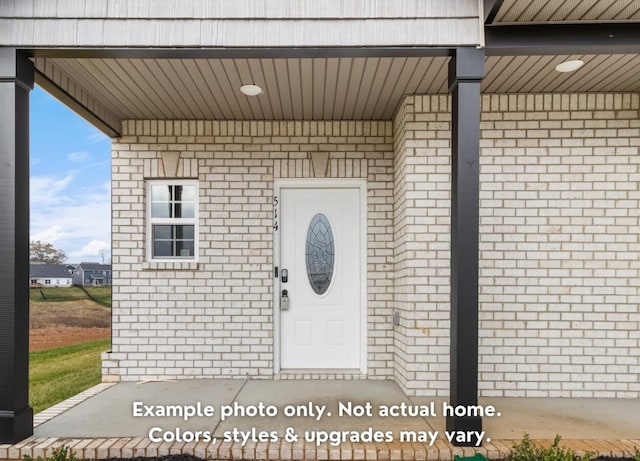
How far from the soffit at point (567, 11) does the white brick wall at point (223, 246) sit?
2102 mm

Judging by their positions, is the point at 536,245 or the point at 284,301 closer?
the point at 536,245

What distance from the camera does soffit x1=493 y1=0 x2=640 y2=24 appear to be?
293cm

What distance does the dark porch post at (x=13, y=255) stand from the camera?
3107 millimetres

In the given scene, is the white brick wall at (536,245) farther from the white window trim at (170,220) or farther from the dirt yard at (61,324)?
the dirt yard at (61,324)

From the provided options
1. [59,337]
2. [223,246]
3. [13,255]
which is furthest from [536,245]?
[59,337]

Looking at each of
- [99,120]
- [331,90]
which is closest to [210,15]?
[331,90]

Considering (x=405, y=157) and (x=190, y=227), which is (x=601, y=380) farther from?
(x=190, y=227)

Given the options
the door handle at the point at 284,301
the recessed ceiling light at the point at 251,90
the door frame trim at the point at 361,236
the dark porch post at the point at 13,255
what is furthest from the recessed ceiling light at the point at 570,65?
the dark porch post at the point at 13,255

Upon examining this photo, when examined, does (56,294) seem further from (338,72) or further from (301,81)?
(338,72)

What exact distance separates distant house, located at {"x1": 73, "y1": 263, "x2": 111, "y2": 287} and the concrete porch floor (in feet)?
8.36

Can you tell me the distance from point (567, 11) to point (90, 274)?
6969 mm

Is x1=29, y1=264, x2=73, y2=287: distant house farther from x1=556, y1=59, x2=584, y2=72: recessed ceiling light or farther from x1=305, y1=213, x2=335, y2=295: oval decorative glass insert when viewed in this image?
x1=556, y1=59, x2=584, y2=72: recessed ceiling light

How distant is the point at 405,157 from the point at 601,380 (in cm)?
270

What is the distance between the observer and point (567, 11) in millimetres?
3031
